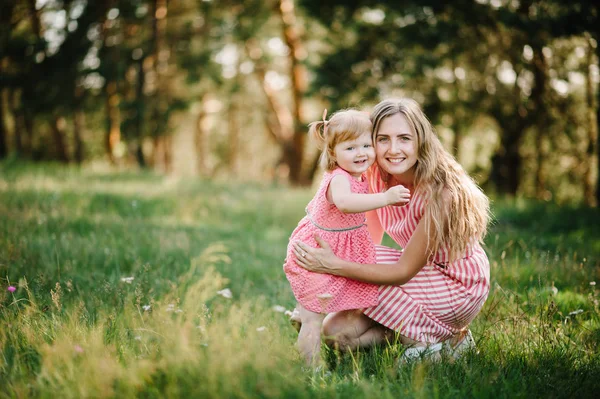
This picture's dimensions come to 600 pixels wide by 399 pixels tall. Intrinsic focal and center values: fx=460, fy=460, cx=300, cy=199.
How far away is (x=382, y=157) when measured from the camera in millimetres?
2963

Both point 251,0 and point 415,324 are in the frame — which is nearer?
point 415,324

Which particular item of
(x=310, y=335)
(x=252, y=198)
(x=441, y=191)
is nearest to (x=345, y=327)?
(x=310, y=335)

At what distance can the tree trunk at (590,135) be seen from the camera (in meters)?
10.7

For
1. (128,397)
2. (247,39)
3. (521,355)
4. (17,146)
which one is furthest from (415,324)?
(17,146)

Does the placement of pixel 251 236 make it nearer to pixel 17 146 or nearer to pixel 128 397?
pixel 128 397

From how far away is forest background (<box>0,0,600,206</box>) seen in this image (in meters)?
10.1

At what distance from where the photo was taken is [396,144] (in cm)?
291

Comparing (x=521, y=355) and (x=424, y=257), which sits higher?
(x=424, y=257)

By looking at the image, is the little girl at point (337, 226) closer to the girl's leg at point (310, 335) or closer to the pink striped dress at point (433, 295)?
the girl's leg at point (310, 335)

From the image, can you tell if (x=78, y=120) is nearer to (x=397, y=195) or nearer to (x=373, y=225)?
(x=373, y=225)

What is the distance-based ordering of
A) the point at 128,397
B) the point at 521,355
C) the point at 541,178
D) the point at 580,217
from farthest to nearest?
the point at 541,178, the point at 580,217, the point at 521,355, the point at 128,397

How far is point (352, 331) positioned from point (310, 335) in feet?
1.05

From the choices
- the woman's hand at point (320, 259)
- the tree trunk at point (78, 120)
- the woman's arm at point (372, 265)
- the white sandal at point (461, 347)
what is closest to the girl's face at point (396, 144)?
the woman's arm at point (372, 265)

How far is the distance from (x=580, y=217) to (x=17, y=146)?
920 inches
